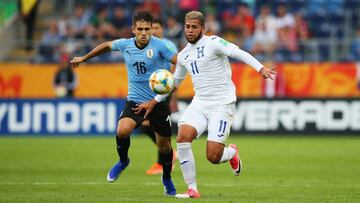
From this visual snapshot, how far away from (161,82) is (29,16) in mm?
17041

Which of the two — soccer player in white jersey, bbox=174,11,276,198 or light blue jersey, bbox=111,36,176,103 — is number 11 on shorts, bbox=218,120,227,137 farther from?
light blue jersey, bbox=111,36,176,103

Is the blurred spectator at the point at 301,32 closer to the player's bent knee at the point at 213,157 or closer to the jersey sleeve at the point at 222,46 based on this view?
the jersey sleeve at the point at 222,46

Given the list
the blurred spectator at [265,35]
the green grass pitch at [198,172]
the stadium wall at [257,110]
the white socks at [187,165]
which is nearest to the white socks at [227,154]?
the green grass pitch at [198,172]

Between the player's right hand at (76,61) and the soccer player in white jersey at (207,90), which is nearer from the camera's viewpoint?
the soccer player in white jersey at (207,90)

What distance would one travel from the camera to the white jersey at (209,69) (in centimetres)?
1088

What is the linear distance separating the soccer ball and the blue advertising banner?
482 inches

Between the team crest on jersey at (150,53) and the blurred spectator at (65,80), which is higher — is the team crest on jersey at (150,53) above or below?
above

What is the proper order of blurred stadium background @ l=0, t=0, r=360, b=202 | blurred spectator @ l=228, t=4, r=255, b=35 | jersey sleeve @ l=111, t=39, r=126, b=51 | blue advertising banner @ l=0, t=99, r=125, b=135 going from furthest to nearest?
blurred spectator @ l=228, t=4, r=255, b=35 → blue advertising banner @ l=0, t=99, r=125, b=135 → blurred stadium background @ l=0, t=0, r=360, b=202 → jersey sleeve @ l=111, t=39, r=126, b=51

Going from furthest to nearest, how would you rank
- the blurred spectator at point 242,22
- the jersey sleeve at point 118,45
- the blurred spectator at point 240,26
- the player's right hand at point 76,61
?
the blurred spectator at point 242,22 < the blurred spectator at point 240,26 < the jersey sleeve at point 118,45 < the player's right hand at point 76,61

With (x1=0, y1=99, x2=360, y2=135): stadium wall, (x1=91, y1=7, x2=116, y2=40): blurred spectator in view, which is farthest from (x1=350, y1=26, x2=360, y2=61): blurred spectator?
(x1=91, y1=7, x2=116, y2=40): blurred spectator

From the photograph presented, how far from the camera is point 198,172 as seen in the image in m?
14.9

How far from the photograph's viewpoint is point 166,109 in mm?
11531

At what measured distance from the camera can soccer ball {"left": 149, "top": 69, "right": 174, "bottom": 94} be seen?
1078 centimetres

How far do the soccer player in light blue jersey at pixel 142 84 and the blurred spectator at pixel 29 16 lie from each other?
15856 millimetres
